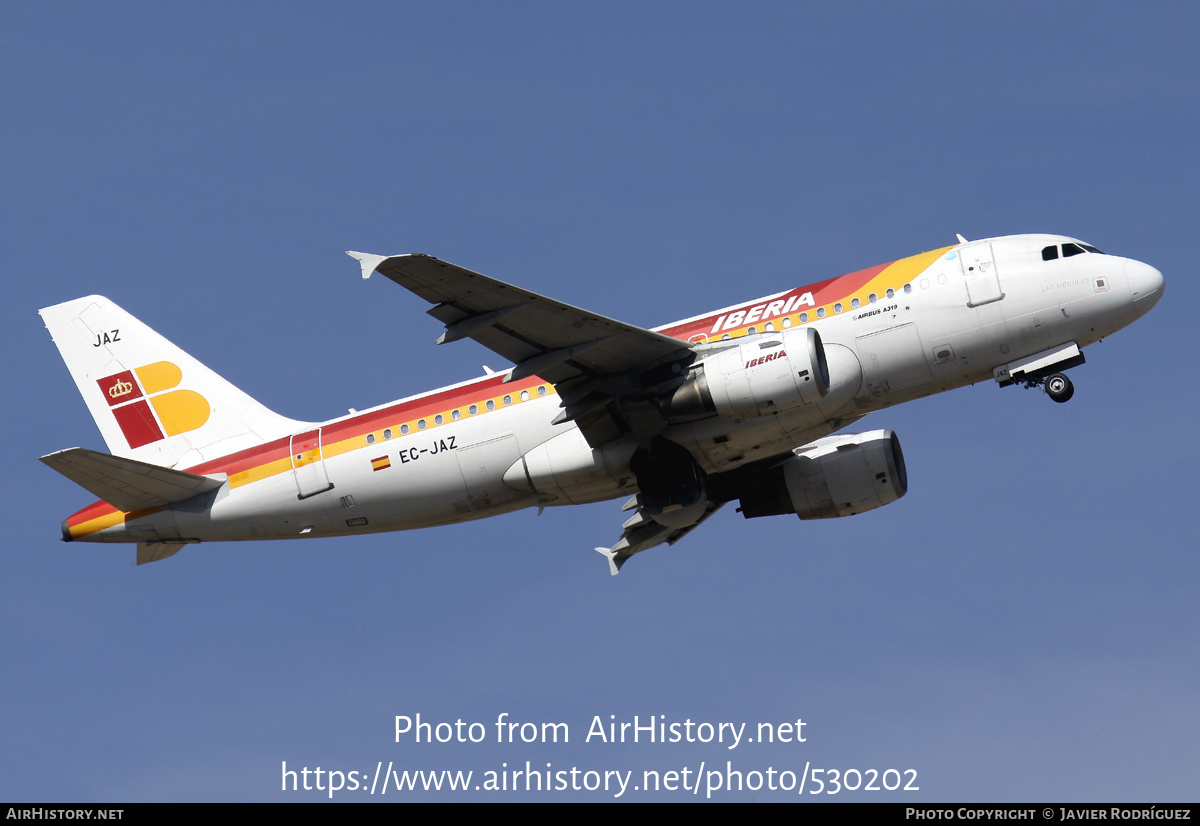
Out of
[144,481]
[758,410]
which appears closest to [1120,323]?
[758,410]

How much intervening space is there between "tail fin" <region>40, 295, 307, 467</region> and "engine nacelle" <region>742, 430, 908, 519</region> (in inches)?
549

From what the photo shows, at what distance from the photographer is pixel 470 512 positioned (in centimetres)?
3722

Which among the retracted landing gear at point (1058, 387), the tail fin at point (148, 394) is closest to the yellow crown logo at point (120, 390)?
the tail fin at point (148, 394)

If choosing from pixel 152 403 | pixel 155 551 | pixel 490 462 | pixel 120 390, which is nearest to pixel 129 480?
pixel 155 551

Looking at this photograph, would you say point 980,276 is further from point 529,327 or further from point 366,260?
point 366,260

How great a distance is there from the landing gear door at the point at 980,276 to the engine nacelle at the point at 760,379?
4.25 meters

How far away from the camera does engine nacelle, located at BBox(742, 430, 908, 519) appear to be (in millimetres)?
39844

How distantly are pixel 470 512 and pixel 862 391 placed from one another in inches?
423

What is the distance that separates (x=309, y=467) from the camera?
37.7m

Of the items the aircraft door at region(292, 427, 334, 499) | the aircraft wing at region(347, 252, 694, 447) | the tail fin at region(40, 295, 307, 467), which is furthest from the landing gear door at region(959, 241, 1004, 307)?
the tail fin at region(40, 295, 307, 467)

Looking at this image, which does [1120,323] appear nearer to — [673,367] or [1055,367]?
[1055,367]

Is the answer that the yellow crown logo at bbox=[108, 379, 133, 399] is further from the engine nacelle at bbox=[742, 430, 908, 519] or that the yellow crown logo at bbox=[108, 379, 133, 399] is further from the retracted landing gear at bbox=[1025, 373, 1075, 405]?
the retracted landing gear at bbox=[1025, 373, 1075, 405]

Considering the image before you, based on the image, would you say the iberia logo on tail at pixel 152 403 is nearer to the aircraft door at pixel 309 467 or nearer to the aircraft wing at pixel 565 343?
the aircraft door at pixel 309 467

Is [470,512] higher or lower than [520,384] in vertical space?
lower
